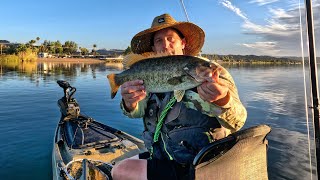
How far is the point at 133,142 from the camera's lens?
32.4ft

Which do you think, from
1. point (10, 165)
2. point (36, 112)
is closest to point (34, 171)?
point (10, 165)

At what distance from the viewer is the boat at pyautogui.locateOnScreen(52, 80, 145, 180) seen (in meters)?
7.71

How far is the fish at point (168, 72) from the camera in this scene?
317 centimetres

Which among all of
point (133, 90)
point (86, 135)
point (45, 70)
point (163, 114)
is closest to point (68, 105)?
point (86, 135)

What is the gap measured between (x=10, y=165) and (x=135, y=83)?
9.55 metres

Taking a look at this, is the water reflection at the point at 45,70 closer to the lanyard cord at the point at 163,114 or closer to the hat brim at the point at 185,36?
the hat brim at the point at 185,36

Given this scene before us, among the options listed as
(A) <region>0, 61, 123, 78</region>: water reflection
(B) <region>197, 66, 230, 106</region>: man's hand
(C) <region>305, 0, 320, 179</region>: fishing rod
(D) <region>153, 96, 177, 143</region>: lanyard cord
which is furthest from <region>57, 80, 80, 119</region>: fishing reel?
(A) <region>0, 61, 123, 78</region>: water reflection

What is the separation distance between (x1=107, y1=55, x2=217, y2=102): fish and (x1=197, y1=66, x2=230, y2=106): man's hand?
0.05 m

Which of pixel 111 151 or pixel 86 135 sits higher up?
pixel 86 135

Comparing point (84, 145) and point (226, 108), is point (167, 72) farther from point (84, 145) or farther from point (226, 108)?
point (84, 145)

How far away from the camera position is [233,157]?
10.2 ft

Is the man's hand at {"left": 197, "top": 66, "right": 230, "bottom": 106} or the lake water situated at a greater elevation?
the man's hand at {"left": 197, "top": 66, "right": 230, "bottom": 106}

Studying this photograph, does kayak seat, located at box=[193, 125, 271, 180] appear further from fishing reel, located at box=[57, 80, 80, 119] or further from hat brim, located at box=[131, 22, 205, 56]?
fishing reel, located at box=[57, 80, 80, 119]

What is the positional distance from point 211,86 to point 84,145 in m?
6.72
